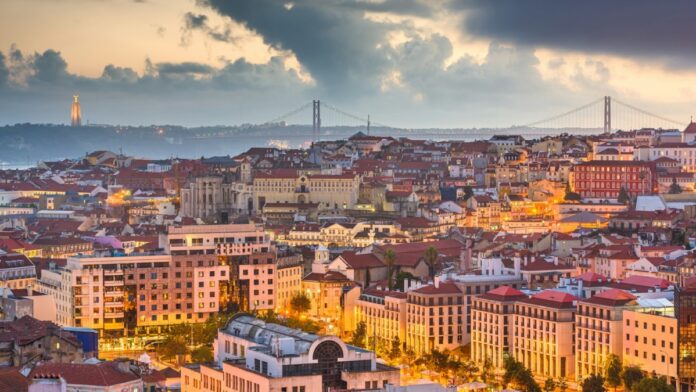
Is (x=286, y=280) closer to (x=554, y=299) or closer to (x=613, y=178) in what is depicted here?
(x=554, y=299)

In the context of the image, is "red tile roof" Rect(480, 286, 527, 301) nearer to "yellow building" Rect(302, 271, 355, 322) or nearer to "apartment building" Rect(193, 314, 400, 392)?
"yellow building" Rect(302, 271, 355, 322)

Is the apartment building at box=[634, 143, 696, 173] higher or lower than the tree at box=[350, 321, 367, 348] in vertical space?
higher

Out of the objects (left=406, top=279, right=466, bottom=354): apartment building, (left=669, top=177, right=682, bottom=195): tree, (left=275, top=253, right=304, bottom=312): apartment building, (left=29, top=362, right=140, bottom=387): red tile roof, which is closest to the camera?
(left=29, top=362, right=140, bottom=387): red tile roof

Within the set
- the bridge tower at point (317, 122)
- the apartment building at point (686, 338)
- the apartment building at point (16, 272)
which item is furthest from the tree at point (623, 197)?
the bridge tower at point (317, 122)

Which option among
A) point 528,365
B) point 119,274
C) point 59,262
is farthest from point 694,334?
point 59,262

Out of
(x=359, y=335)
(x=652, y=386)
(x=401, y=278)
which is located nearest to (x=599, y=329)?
(x=652, y=386)

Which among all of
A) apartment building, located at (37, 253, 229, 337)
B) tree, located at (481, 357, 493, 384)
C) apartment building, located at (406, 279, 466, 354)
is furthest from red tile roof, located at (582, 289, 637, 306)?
apartment building, located at (37, 253, 229, 337)

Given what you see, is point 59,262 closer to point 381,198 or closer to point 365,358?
point 381,198
